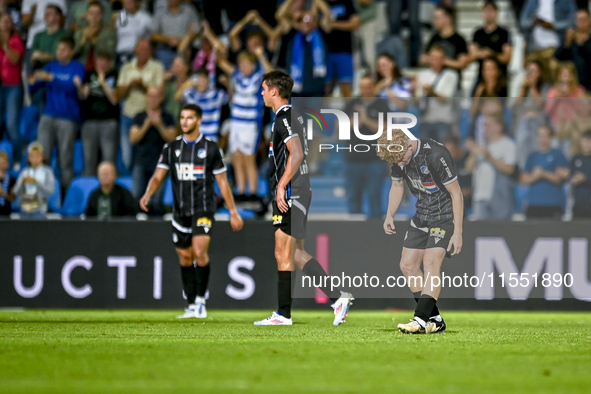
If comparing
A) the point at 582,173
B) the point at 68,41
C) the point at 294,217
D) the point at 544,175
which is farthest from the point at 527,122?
the point at 68,41

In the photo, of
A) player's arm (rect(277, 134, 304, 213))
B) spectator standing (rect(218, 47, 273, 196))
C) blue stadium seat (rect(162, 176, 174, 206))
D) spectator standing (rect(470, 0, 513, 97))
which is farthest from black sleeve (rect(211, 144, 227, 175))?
spectator standing (rect(470, 0, 513, 97))

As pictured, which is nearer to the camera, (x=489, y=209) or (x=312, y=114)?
(x=312, y=114)

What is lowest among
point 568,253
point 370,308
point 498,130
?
point 370,308

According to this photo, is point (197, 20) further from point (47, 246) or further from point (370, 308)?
point (370, 308)

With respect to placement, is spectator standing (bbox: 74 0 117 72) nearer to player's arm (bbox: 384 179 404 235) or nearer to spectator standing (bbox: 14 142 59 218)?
spectator standing (bbox: 14 142 59 218)

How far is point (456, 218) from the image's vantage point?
706cm

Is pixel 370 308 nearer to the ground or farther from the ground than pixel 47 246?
nearer to the ground

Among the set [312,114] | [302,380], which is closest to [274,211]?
[312,114]

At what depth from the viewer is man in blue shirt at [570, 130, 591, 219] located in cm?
1102

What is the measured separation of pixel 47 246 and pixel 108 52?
3.52 meters

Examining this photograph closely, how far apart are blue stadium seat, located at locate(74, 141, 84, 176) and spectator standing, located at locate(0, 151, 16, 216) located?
90cm

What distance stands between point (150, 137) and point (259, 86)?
1.74 m

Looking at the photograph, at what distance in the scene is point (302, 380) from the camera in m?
4.63

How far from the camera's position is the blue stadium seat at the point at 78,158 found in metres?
12.3
